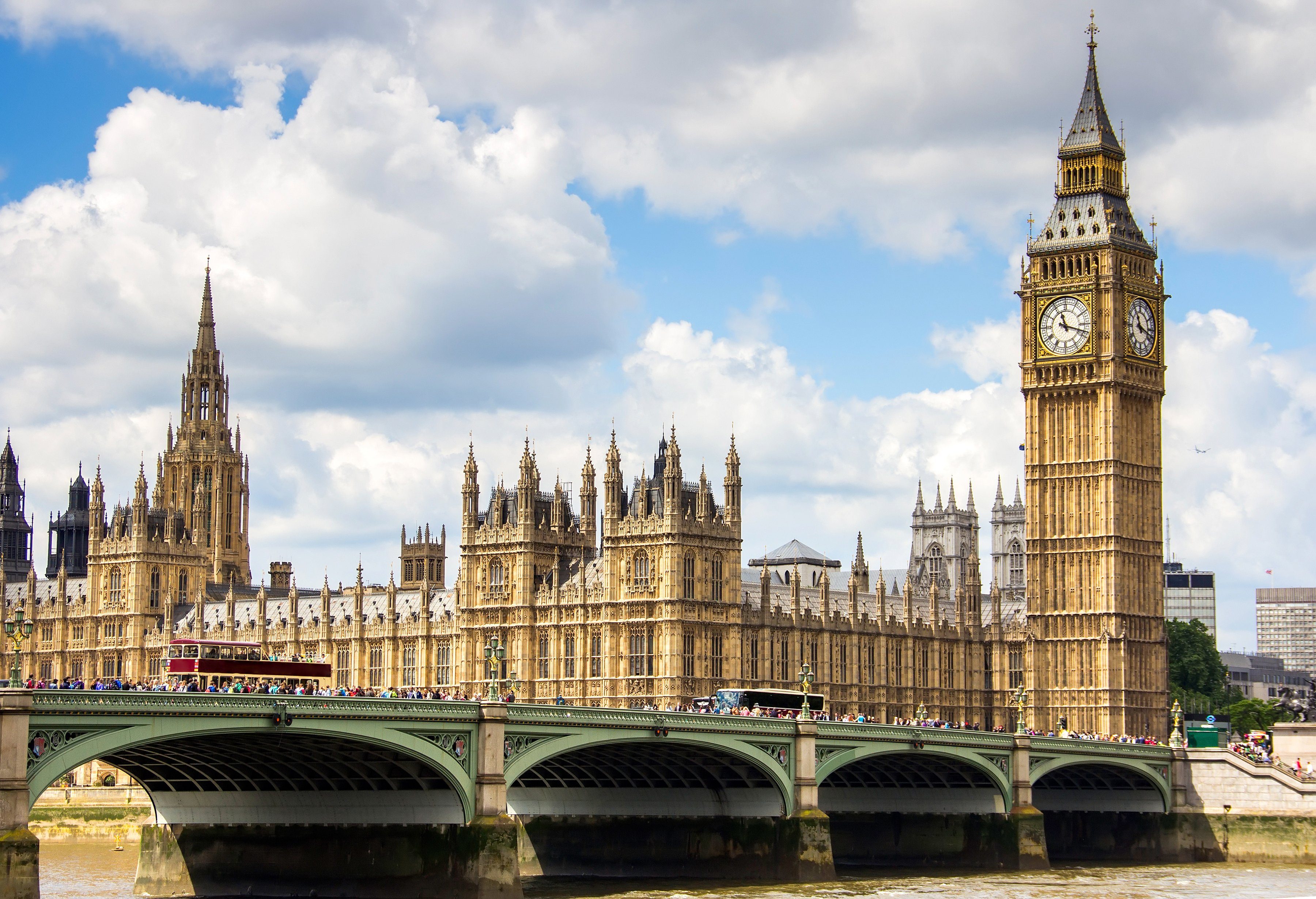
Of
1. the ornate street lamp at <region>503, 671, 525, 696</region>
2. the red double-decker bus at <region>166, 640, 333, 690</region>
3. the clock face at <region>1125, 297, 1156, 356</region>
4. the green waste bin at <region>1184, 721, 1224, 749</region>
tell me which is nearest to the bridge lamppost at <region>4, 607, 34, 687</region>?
the red double-decker bus at <region>166, 640, 333, 690</region>

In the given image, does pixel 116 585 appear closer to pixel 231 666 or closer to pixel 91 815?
Result: pixel 91 815

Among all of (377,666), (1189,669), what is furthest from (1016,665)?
(377,666)

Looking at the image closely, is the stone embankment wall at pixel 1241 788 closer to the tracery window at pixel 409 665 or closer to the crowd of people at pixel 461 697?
the crowd of people at pixel 461 697

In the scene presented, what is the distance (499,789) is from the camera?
7994 centimetres

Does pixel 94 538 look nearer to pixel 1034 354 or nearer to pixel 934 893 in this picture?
pixel 1034 354

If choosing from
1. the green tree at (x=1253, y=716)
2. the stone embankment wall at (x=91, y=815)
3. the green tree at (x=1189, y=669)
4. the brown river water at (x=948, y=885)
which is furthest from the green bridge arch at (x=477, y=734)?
the green tree at (x=1189, y=669)

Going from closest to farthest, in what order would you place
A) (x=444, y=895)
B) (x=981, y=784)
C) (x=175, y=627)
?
(x=444, y=895) < (x=981, y=784) < (x=175, y=627)

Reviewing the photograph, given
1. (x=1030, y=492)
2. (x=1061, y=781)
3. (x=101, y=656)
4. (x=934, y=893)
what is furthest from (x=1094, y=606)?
(x=101, y=656)

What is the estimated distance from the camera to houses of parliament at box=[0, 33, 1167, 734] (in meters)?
132

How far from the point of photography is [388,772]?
271 feet

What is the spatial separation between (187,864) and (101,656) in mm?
84824

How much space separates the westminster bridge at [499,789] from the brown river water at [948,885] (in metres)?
2.38

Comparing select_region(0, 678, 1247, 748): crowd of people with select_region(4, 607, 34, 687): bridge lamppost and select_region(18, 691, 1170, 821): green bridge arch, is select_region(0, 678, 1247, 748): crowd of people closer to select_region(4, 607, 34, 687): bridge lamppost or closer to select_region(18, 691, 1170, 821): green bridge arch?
select_region(4, 607, 34, 687): bridge lamppost

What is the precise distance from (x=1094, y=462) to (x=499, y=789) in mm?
77748
